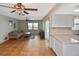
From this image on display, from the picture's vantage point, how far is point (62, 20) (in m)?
6.65

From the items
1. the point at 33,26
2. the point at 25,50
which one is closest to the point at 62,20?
the point at 25,50

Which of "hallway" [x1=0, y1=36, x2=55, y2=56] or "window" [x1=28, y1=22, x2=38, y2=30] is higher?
"window" [x1=28, y1=22, x2=38, y2=30]

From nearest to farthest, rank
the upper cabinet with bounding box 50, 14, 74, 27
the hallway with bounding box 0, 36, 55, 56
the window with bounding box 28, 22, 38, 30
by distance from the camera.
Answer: the hallway with bounding box 0, 36, 55, 56 < the upper cabinet with bounding box 50, 14, 74, 27 < the window with bounding box 28, 22, 38, 30

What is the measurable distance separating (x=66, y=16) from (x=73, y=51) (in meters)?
3.01

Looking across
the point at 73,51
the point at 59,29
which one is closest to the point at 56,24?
the point at 59,29

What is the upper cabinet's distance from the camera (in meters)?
6.62

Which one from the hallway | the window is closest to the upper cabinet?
the hallway

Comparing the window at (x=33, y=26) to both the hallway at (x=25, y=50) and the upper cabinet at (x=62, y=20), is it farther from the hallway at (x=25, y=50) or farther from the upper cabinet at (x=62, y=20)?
the upper cabinet at (x=62, y=20)

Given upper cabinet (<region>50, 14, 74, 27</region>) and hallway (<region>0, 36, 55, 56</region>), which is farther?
upper cabinet (<region>50, 14, 74, 27</region>)

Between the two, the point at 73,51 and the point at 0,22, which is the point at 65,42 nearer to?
the point at 73,51

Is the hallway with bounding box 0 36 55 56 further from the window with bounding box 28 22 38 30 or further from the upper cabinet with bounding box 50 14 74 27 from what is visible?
the window with bounding box 28 22 38 30

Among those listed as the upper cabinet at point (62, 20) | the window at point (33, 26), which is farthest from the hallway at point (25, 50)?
the window at point (33, 26)

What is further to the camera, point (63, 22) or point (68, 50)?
point (63, 22)

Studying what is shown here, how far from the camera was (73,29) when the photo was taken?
22.1 feet
